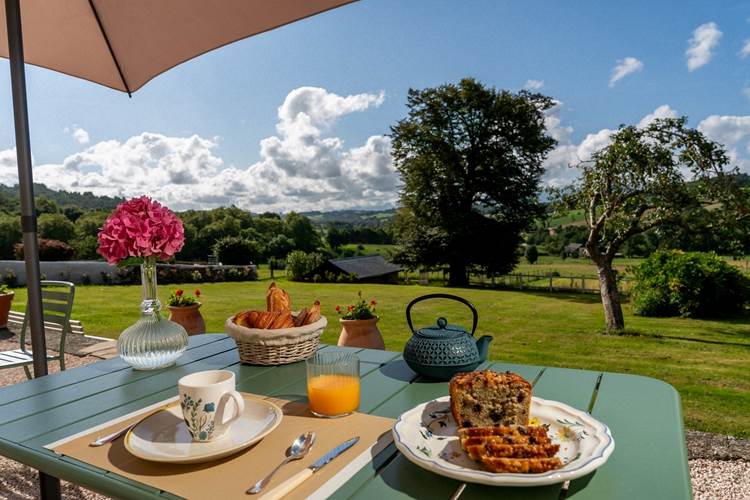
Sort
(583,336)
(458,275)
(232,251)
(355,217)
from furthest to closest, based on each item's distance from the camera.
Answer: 1. (355,217)
2. (232,251)
3. (458,275)
4. (583,336)

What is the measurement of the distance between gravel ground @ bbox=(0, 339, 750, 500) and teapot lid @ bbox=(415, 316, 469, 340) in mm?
1498

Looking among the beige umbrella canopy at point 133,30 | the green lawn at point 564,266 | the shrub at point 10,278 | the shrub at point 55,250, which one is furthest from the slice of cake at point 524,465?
the shrub at point 55,250

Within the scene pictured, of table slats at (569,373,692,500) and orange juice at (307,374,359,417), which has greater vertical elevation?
orange juice at (307,374,359,417)

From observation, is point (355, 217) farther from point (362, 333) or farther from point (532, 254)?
point (362, 333)

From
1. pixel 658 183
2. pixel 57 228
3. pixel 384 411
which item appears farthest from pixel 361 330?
pixel 57 228

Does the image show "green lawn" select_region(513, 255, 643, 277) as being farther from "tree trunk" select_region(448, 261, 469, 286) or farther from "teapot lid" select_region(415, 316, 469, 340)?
"teapot lid" select_region(415, 316, 469, 340)

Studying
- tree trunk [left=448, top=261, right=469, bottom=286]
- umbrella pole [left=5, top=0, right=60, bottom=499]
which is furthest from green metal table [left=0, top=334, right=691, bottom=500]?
tree trunk [left=448, top=261, right=469, bottom=286]

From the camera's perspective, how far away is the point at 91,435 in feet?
2.88

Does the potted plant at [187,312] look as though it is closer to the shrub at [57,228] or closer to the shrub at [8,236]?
the shrub at [8,236]

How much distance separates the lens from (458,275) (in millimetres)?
14070

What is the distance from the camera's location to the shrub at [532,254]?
13.1 meters

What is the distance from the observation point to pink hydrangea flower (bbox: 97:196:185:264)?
121 cm

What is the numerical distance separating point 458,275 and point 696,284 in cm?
771

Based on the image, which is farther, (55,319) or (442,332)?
(55,319)
